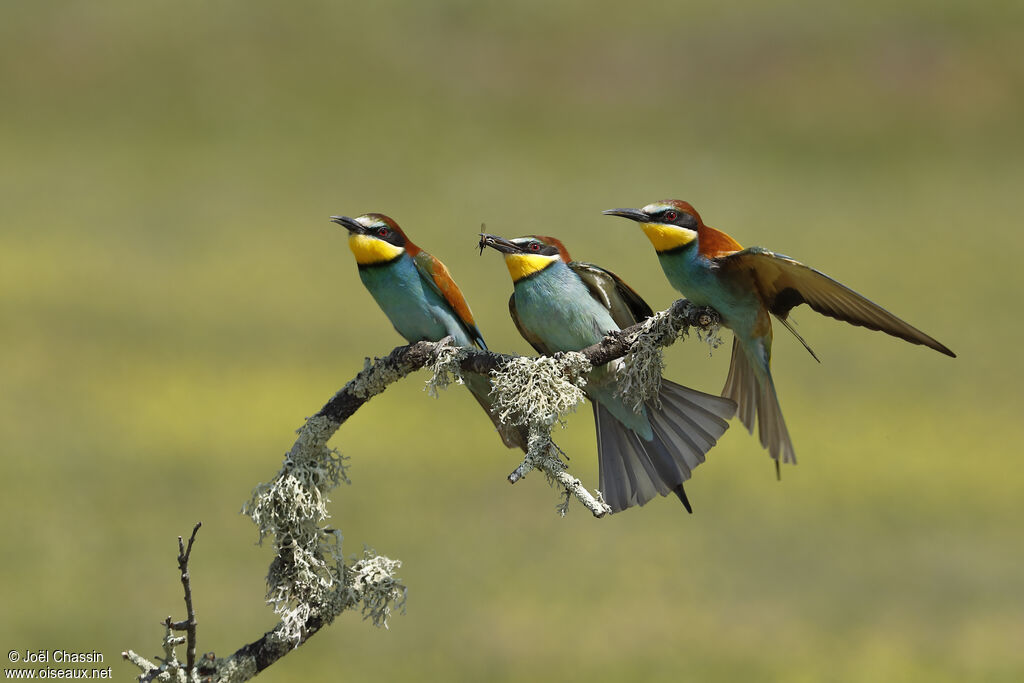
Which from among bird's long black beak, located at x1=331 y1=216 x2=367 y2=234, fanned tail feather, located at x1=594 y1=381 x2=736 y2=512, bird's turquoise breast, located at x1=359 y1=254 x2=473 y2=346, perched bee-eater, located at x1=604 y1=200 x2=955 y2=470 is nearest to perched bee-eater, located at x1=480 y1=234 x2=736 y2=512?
fanned tail feather, located at x1=594 y1=381 x2=736 y2=512

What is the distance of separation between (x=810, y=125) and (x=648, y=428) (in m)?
11.6

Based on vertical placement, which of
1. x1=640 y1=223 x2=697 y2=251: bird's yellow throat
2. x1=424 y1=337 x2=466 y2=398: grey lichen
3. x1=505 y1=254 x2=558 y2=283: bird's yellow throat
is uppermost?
x1=505 y1=254 x2=558 y2=283: bird's yellow throat

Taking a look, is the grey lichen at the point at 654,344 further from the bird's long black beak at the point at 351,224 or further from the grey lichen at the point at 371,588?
the bird's long black beak at the point at 351,224

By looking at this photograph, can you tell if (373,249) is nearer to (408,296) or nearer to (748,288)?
(408,296)

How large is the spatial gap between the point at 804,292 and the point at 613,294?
2.33 ft

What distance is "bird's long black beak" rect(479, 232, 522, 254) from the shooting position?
9.33ft

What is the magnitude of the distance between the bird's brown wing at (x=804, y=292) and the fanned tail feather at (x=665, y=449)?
0.27 m

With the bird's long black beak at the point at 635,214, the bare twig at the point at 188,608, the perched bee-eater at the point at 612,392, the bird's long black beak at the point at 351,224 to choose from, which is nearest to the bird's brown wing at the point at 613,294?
the perched bee-eater at the point at 612,392

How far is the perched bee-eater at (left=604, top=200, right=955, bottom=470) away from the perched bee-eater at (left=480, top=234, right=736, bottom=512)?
103mm

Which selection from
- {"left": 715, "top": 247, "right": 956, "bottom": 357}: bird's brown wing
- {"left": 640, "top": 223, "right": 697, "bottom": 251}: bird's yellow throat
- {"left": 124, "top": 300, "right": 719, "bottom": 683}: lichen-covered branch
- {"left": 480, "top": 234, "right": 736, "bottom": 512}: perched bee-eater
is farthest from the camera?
{"left": 480, "top": 234, "right": 736, "bottom": 512}: perched bee-eater

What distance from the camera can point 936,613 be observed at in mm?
6770

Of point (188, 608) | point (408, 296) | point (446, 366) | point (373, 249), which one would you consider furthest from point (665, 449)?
point (188, 608)

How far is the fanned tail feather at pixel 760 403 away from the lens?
2619 mm

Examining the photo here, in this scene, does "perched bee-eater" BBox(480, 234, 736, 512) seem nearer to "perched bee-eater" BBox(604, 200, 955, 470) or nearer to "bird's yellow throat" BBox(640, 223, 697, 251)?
"perched bee-eater" BBox(604, 200, 955, 470)
